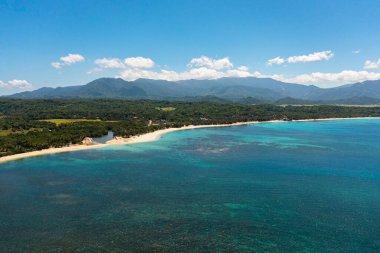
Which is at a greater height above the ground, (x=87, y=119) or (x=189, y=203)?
(x=87, y=119)

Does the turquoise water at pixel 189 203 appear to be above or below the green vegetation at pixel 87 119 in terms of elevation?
below

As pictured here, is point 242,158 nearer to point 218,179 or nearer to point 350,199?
point 218,179

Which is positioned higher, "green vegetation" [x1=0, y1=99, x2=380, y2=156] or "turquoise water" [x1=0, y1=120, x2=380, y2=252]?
"green vegetation" [x1=0, y1=99, x2=380, y2=156]

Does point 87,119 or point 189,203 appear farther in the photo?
point 87,119

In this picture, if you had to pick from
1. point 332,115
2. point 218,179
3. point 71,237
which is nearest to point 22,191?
point 71,237

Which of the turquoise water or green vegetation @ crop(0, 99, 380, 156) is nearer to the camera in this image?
the turquoise water
